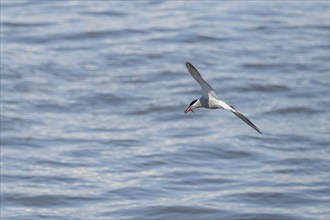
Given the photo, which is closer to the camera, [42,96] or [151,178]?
[151,178]

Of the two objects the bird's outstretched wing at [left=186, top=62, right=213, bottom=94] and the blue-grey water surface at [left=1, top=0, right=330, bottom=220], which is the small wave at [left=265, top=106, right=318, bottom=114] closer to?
the blue-grey water surface at [left=1, top=0, right=330, bottom=220]

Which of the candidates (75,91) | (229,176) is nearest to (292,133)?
(229,176)

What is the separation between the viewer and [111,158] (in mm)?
17219

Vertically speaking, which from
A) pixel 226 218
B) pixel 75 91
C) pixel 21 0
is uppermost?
pixel 21 0

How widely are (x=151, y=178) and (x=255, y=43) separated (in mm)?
7206

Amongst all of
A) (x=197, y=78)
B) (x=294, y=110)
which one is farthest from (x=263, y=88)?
(x=197, y=78)

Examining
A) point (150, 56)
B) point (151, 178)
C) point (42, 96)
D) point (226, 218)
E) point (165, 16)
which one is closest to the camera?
point (226, 218)

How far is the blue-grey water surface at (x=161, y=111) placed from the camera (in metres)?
15.8

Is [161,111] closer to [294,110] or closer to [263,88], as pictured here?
[263,88]

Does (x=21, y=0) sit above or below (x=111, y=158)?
above

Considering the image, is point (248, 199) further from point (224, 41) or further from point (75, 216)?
point (224, 41)

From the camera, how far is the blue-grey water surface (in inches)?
622

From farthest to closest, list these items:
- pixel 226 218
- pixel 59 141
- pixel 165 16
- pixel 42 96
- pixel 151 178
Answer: pixel 165 16, pixel 42 96, pixel 59 141, pixel 151 178, pixel 226 218

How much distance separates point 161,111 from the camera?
19125 millimetres
